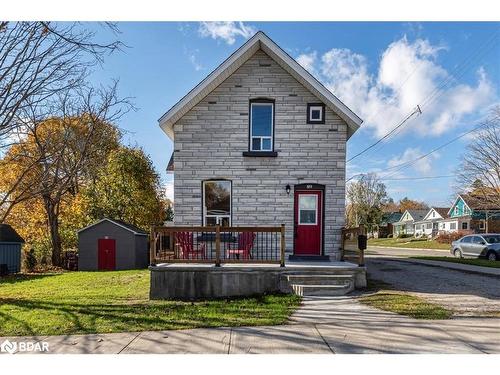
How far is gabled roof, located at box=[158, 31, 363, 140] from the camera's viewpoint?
10.8 metres

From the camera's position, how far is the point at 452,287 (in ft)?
30.9

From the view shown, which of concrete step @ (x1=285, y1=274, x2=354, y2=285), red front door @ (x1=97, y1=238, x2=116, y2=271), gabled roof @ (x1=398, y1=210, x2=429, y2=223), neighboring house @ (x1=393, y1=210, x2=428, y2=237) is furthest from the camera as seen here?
gabled roof @ (x1=398, y1=210, x2=429, y2=223)

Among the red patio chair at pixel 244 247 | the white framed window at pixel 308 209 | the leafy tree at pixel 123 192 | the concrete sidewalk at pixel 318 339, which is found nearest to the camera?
the concrete sidewalk at pixel 318 339

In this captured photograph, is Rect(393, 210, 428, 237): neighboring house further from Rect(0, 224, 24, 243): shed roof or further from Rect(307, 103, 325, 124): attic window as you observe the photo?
Rect(0, 224, 24, 243): shed roof

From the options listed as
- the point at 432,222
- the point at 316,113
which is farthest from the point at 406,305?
the point at 432,222

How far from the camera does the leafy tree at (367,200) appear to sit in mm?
54938

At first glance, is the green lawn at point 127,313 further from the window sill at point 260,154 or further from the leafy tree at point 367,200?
the leafy tree at point 367,200

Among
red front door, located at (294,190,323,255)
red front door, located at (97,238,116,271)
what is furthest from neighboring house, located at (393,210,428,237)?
red front door, located at (294,190,323,255)

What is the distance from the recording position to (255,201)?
440 inches

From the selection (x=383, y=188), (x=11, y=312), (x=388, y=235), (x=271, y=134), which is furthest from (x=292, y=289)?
(x=388, y=235)

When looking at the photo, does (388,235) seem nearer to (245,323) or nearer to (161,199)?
(161,199)

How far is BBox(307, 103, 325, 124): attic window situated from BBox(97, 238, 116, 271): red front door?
14.4 m

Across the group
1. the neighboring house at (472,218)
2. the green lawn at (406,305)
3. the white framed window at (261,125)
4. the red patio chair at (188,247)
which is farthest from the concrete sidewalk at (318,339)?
the neighboring house at (472,218)

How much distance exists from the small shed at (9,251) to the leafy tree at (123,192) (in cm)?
472
